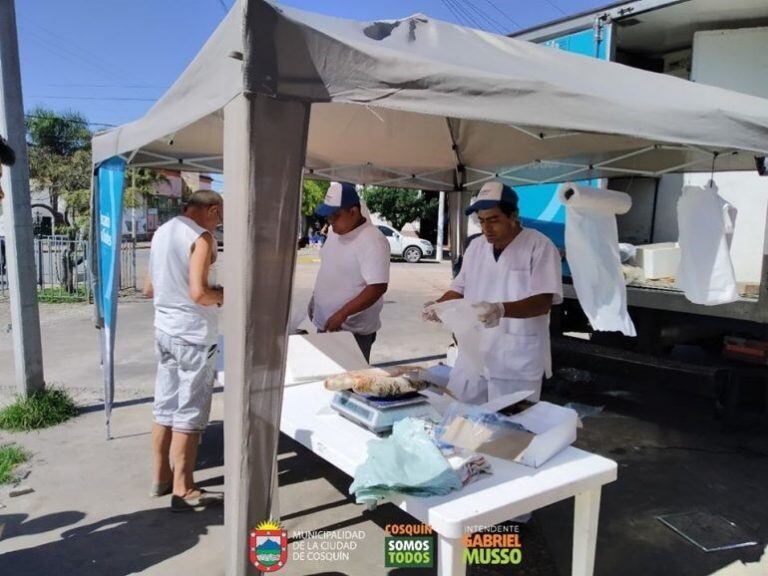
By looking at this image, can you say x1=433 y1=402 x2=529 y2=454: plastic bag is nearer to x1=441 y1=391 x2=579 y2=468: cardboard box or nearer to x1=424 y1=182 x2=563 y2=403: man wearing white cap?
x1=441 y1=391 x2=579 y2=468: cardboard box

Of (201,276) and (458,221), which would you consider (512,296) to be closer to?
(201,276)

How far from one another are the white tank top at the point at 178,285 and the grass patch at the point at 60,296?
8061 millimetres

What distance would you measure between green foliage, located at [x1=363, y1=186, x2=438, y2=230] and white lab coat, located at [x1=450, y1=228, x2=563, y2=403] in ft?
71.1

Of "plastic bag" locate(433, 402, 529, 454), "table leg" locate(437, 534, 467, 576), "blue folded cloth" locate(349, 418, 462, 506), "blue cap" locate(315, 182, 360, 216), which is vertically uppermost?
"blue cap" locate(315, 182, 360, 216)

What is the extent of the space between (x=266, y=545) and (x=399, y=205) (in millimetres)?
23456

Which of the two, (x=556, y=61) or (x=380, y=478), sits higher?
(x=556, y=61)

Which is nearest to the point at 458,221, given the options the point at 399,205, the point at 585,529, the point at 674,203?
the point at 674,203

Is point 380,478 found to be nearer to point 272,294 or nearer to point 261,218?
point 272,294

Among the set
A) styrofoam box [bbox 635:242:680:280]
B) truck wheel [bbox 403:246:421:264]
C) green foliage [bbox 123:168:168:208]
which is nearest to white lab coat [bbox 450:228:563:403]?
styrofoam box [bbox 635:242:680:280]

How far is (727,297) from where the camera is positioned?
2.90 metres

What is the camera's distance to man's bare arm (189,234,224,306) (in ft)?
8.84

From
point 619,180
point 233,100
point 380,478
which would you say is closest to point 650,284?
point 619,180

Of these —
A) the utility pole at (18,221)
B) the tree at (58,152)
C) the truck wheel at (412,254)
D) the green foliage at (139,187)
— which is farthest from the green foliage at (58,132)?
the utility pole at (18,221)

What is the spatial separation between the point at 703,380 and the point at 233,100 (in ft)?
12.9
